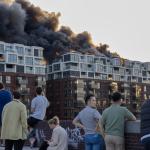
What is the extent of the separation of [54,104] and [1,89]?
106441 mm

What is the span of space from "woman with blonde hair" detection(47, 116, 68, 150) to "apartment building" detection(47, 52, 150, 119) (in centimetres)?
10268

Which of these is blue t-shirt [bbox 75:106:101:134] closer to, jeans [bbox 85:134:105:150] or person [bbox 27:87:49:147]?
jeans [bbox 85:134:105:150]

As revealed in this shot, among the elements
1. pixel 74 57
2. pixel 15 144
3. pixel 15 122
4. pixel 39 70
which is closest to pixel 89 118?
pixel 15 122

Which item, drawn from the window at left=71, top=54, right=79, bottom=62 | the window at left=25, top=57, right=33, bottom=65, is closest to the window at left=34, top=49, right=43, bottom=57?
the window at left=25, top=57, right=33, bottom=65

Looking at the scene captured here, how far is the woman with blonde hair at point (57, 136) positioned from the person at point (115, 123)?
5.59 ft

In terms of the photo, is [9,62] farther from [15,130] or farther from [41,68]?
[15,130]

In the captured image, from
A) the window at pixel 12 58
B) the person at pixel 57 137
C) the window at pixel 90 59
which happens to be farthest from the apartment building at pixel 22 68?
the person at pixel 57 137

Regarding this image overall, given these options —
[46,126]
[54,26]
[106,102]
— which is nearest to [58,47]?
[54,26]

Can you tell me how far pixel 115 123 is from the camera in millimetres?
7898

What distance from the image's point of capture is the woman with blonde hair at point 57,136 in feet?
31.1

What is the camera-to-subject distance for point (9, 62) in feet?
342

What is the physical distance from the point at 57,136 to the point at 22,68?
9920 centimetres

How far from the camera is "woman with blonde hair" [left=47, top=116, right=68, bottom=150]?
948 cm

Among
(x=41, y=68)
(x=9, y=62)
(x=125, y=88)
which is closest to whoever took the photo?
(x=9, y=62)
